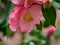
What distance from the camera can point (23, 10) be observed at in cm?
48

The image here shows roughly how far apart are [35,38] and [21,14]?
0.61 meters

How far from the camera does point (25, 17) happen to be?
1.58ft

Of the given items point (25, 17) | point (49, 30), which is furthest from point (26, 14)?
point (49, 30)

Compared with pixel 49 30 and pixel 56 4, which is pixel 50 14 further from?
pixel 49 30

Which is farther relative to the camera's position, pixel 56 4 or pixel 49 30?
pixel 49 30

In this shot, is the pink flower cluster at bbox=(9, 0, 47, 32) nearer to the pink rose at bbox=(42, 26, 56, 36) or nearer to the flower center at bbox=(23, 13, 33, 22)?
the flower center at bbox=(23, 13, 33, 22)

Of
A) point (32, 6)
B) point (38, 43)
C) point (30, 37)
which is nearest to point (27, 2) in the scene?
point (32, 6)

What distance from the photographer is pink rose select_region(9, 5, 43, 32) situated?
1.56ft

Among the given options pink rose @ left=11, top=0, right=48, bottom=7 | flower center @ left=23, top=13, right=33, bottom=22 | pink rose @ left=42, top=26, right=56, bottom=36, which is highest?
pink rose @ left=11, top=0, right=48, bottom=7

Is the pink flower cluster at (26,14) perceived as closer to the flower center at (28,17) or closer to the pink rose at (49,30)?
the flower center at (28,17)

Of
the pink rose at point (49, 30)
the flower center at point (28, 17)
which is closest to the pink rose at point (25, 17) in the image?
the flower center at point (28, 17)

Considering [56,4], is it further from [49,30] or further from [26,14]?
[49,30]

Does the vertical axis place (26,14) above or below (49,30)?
above

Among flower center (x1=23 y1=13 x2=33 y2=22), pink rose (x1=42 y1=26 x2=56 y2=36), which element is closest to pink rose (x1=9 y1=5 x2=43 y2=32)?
flower center (x1=23 y1=13 x2=33 y2=22)
